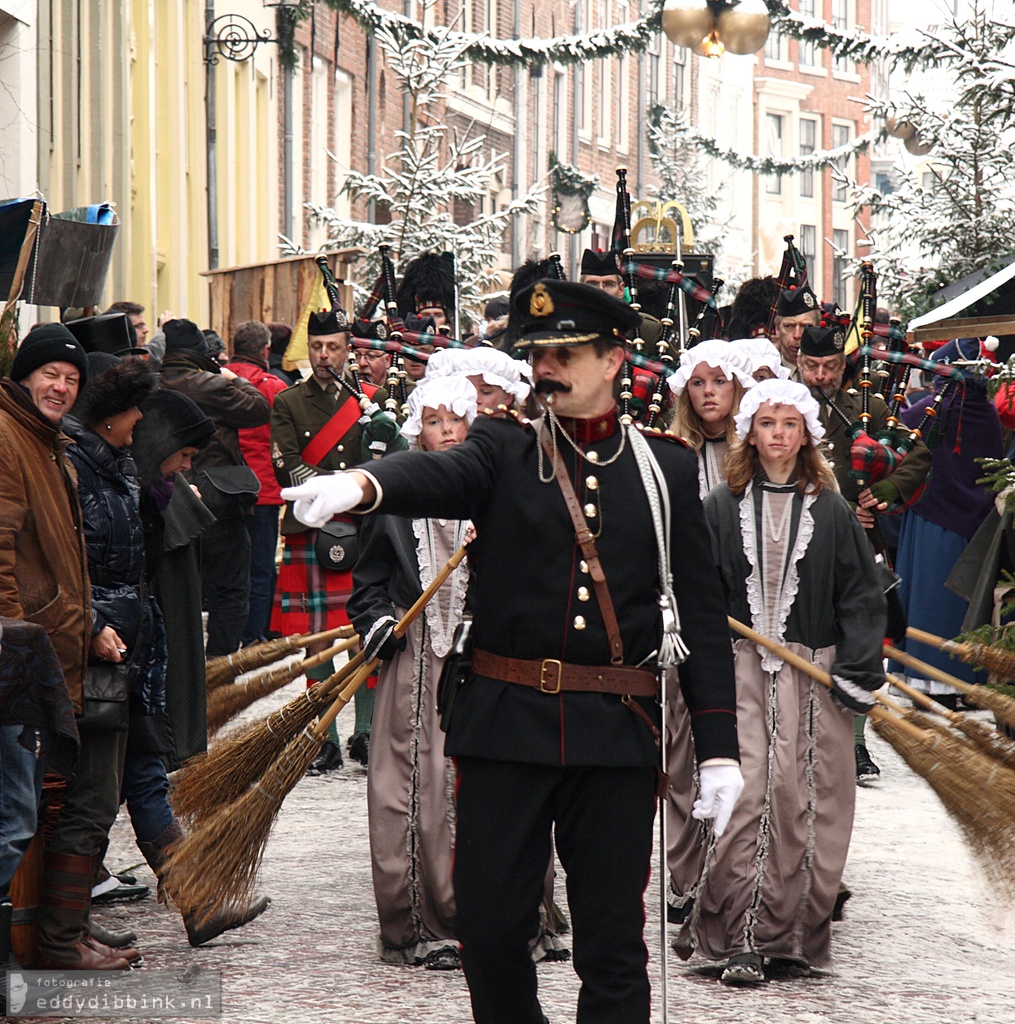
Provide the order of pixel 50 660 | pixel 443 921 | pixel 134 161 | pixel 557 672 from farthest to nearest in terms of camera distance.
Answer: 1. pixel 134 161
2. pixel 443 921
3. pixel 50 660
4. pixel 557 672

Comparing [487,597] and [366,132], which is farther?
[366,132]

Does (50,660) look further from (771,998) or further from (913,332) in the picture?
(913,332)

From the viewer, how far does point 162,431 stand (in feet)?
22.9

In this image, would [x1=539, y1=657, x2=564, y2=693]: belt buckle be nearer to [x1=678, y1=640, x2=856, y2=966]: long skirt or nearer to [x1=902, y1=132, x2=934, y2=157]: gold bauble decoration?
[x1=678, y1=640, x2=856, y2=966]: long skirt

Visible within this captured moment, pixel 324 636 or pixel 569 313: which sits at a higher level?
pixel 569 313

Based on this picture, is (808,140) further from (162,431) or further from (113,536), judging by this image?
(113,536)

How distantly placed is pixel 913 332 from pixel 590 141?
125ft

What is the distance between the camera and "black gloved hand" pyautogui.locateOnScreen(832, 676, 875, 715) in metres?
6.49

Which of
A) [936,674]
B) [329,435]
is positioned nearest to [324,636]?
[936,674]

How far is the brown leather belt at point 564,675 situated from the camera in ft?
15.0

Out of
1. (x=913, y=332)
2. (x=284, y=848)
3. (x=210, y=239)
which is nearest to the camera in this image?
(x=284, y=848)

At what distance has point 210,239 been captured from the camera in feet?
77.3

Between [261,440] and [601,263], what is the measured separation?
7.78ft

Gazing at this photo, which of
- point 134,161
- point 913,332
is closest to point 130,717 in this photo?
point 913,332
